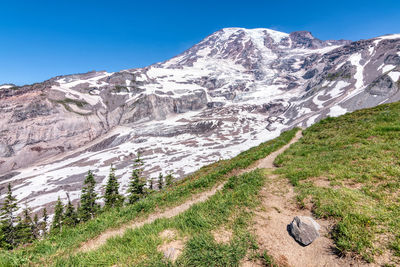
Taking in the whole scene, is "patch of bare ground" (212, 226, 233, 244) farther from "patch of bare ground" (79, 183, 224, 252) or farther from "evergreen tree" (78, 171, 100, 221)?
"evergreen tree" (78, 171, 100, 221)

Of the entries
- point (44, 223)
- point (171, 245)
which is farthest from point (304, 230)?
point (44, 223)

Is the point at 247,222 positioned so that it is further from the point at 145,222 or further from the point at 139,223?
the point at 139,223

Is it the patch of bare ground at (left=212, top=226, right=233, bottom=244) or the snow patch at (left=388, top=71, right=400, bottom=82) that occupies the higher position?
the snow patch at (left=388, top=71, right=400, bottom=82)

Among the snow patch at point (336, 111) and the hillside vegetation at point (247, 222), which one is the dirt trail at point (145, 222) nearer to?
the hillside vegetation at point (247, 222)

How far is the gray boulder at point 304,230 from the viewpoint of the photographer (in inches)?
179

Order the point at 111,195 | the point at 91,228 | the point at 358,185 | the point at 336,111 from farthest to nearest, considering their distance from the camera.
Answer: the point at 336,111, the point at 111,195, the point at 91,228, the point at 358,185

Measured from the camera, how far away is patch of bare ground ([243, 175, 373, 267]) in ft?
13.5

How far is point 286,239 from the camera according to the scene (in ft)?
16.0

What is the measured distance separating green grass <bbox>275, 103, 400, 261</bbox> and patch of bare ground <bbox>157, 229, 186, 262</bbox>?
4.02 m

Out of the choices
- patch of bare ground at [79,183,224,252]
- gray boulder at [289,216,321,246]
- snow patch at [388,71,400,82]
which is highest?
snow patch at [388,71,400,82]

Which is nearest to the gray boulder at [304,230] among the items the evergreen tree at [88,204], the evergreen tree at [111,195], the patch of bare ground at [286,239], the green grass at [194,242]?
the patch of bare ground at [286,239]

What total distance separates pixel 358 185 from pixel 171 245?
24.3 feet

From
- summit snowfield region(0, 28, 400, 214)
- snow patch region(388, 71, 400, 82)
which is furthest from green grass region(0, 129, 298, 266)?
snow patch region(388, 71, 400, 82)

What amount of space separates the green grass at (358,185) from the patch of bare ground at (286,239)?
266 millimetres
